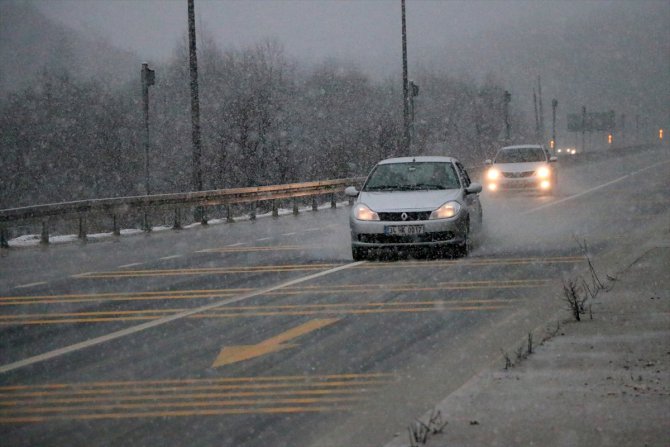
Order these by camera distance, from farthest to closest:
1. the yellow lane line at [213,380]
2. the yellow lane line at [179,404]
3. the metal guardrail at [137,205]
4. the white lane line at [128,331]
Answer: the metal guardrail at [137,205] < the white lane line at [128,331] < the yellow lane line at [213,380] < the yellow lane line at [179,404]

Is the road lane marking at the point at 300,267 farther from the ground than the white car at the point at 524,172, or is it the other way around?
the white car at the point at 524,172

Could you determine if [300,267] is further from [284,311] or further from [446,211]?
[284,311]

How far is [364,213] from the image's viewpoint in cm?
1589

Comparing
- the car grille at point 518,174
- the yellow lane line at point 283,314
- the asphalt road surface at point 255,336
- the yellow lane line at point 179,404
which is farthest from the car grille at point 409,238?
the car grille at point 518,174

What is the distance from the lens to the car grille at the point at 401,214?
1566 cm

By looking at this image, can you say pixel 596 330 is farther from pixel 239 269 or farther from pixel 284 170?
pixel 284 170

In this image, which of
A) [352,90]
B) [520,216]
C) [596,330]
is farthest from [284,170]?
[596,330]

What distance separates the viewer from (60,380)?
7.63 metres

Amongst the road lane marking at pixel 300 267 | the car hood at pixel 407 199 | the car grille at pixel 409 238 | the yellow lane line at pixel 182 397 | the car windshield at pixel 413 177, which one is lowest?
the road lane marking at pixel 300 267

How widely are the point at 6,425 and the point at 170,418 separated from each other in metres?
1.03

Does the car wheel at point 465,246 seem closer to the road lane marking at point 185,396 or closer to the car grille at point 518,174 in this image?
the road lane marking at point 185,396

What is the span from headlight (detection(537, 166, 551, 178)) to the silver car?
712 inches

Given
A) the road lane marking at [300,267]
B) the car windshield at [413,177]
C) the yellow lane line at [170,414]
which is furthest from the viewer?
the car windshield at [413,177]

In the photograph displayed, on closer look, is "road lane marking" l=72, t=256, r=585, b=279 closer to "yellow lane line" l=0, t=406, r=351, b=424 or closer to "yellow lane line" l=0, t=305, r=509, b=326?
"yellow lane line" l=0, t=305, r=509, b=326
